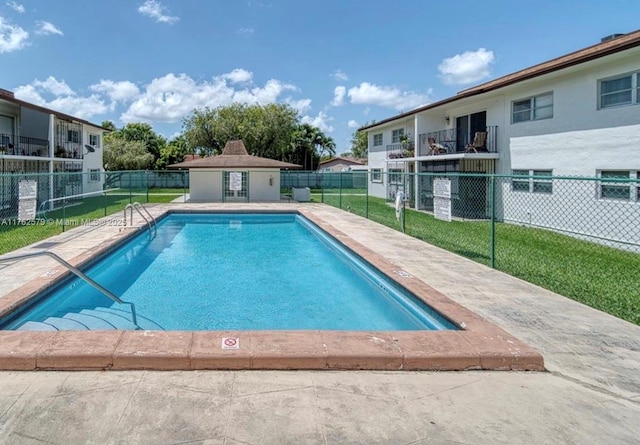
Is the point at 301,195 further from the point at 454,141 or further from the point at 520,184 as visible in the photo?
the point at 520,184

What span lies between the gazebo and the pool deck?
2167cm

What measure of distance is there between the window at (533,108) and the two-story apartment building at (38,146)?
55.5ft

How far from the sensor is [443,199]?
30.9 feet

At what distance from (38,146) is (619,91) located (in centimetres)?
Result: 2447

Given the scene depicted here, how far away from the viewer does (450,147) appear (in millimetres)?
19703

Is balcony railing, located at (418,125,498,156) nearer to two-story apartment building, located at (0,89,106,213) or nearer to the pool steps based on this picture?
the pool steps

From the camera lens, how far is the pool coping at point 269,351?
3.78 metres

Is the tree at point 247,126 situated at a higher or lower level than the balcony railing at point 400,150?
higher

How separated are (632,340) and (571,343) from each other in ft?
2.29

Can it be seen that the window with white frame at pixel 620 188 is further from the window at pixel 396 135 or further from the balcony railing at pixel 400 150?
the window at pixel 396 135

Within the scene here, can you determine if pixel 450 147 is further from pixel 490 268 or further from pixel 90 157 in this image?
pixel 90 157

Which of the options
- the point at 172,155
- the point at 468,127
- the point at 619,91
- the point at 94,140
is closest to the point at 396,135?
the point at 468,127

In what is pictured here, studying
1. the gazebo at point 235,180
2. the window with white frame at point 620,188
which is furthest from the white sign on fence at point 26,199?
the window with white frame at point 620,188

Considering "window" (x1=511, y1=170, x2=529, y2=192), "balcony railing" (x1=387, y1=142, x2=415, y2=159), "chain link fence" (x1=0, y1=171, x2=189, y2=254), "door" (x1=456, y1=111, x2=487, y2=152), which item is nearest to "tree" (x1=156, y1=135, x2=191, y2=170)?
"chain link fence" (x1=0, y1=171, x2=189, y2=254)
